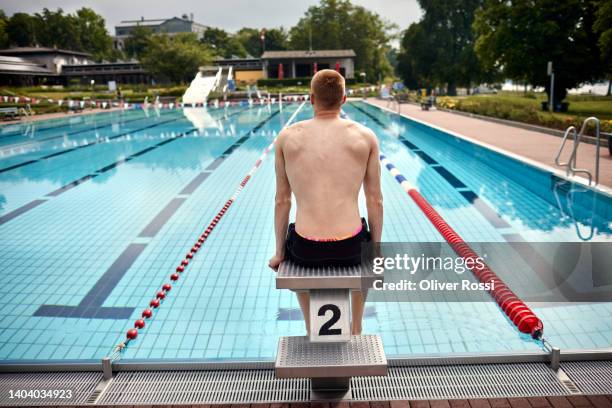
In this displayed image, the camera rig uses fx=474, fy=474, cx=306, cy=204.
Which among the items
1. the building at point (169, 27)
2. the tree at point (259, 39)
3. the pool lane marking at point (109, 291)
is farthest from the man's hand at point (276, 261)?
the building at point (169, 27)

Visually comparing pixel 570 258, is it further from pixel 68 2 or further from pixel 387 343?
pixel 68 2

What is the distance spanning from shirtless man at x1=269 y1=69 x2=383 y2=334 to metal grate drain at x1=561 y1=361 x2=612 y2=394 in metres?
1.20

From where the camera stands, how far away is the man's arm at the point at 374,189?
1.97m

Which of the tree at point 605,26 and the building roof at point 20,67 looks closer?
the tree at point 605,26

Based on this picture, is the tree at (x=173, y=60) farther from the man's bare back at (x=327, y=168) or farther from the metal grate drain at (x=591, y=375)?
the metal grate drain at (x=591, y=375)

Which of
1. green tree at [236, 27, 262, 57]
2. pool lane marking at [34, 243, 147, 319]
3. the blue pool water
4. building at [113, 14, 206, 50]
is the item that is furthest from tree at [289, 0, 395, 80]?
pool lane marking at [34, 243, 147, 319]

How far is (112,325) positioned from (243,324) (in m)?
0.96

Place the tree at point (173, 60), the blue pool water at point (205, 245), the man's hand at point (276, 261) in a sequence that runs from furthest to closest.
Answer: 1. the tree at point (173, 60)
2. the blue pool water at point (205, 245)
3. the man's hand at point (276, 261)

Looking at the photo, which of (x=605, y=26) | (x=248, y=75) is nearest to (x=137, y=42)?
(x=248, y=75)

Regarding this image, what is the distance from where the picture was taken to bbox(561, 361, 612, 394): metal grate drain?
214 cm

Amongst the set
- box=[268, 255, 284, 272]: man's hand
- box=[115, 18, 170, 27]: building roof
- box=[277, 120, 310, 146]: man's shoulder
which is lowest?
box=[268, 255, 284, 272]: man's hand

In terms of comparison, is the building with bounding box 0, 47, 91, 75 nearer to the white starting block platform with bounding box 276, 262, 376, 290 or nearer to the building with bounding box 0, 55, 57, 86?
the building with bounding box 0, 55, 57, 86

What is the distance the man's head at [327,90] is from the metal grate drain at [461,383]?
1.32 m

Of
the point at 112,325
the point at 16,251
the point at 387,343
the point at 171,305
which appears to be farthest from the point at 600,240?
the point at 16,251
